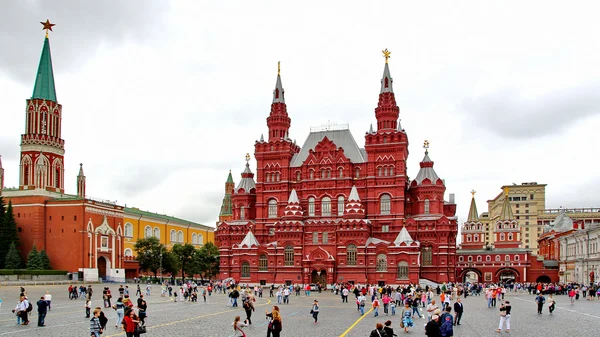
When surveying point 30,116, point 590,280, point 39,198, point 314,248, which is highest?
point 30,116

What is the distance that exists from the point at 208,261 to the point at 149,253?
14.0m

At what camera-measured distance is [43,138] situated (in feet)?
277

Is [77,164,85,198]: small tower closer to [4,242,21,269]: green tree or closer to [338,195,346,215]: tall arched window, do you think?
[4,242,21,269]: green tree

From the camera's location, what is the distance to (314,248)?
80.8 m

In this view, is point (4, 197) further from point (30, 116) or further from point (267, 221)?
point (267, 221)

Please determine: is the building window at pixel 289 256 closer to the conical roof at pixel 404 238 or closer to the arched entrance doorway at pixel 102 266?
the conical roof at pixel 404 238

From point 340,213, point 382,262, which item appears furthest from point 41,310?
point 340,213

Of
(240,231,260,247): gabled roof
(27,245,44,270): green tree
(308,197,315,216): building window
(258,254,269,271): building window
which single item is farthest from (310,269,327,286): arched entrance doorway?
(27,245,44,270): green tree

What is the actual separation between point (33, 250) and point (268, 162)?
33.9 metres

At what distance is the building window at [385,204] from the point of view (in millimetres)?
82000

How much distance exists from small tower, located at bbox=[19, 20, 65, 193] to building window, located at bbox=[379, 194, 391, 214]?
4589cm

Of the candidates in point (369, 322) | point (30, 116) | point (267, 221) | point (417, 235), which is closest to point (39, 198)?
point (30, 116)

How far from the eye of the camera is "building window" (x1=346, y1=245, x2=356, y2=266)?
7844 cm

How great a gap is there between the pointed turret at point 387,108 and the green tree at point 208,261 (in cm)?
3573
